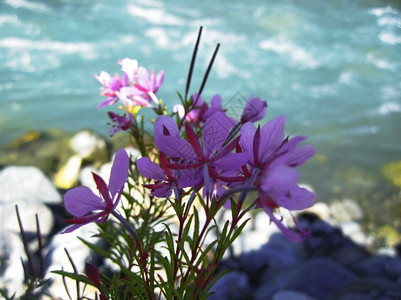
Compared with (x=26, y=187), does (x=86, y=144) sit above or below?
below

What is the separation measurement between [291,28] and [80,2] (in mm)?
4869

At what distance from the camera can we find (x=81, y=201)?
0.50 metres

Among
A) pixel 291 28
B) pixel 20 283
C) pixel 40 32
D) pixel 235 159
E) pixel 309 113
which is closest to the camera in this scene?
pixel 235 159

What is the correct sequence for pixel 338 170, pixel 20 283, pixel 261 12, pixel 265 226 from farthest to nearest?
pixel 261 12 → pixel 338 170 → pixel 265 226 → pixel 20 283

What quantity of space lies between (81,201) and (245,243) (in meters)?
2.71

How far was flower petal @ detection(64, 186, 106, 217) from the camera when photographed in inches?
19.5

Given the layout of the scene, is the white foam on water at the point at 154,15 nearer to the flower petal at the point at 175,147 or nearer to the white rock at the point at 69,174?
the white rock at the point at 69,174

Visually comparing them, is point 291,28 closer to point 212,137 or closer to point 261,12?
point 261,12

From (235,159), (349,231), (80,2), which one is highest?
(235,159)

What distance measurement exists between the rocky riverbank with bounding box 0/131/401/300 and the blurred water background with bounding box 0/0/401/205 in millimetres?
506

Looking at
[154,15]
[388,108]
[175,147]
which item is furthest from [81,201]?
[154,15]

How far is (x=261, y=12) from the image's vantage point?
32.2ft

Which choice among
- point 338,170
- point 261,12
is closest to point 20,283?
point 338,170

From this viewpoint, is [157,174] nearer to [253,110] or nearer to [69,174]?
[253,110]
